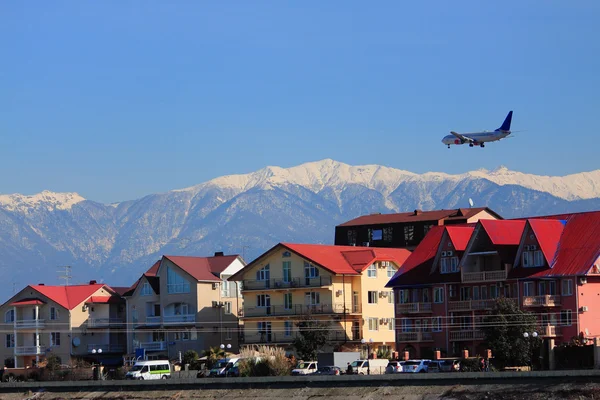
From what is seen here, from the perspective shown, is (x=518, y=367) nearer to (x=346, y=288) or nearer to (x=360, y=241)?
(x=346, y=288)

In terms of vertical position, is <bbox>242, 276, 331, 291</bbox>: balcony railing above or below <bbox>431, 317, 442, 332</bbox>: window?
above

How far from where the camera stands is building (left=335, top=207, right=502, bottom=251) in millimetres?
136000

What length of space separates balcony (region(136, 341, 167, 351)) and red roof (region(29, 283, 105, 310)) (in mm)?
9447

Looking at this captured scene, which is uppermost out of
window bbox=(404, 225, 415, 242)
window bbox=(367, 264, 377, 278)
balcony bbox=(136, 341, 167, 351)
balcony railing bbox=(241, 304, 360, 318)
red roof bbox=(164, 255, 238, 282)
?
window bbox=(404, 225, 415, 242)

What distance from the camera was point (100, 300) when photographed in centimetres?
13062

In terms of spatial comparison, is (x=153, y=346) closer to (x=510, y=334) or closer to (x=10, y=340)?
(x=10, y=340)

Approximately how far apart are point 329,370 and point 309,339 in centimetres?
1618

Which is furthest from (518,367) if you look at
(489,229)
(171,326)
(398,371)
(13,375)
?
(13,375)

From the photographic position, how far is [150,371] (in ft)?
324

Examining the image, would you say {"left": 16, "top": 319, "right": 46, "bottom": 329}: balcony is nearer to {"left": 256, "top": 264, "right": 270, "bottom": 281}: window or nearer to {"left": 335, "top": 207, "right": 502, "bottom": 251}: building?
{"left": 256, "top": 264, "right": 270, "bottom": 281}: window

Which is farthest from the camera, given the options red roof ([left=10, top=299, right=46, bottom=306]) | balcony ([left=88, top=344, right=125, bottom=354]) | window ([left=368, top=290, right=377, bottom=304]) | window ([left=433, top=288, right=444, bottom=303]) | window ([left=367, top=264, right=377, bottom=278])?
red roof ([left=10, top=299, right=46, bottom=306])

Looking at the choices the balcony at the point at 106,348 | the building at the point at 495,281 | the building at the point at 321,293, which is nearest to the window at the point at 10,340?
the balcony at the point at 106,348

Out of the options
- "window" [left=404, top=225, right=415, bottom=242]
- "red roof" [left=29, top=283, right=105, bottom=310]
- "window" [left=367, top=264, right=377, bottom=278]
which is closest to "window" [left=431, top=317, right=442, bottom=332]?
"window" [left=367, top=264, right=377, bottom=278]

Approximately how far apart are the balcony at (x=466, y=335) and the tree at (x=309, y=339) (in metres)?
12.2
